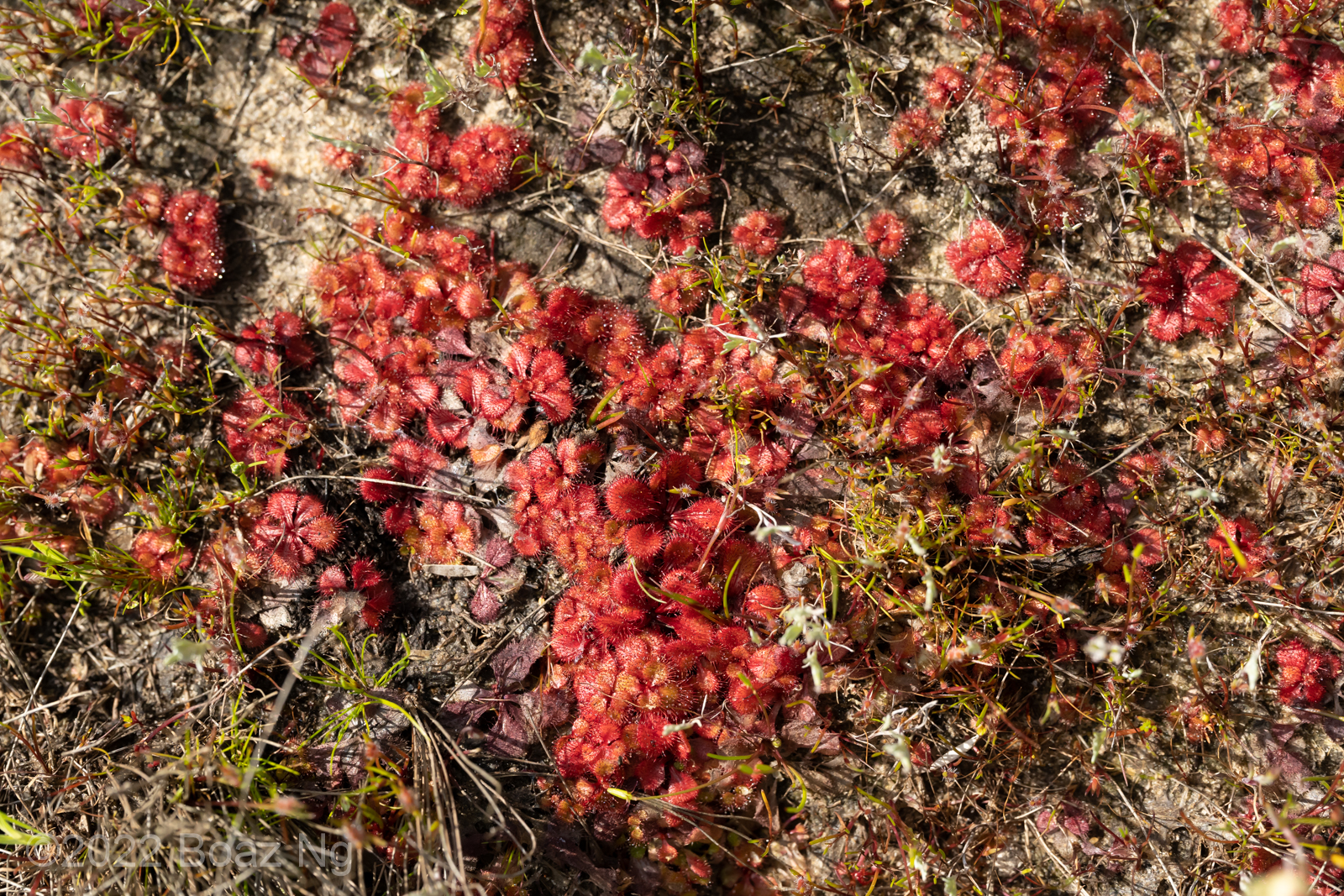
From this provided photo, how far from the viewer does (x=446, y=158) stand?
3.51 metres

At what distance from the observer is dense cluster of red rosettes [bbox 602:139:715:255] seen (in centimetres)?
340

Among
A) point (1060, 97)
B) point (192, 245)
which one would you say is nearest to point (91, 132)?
point (192, 245)

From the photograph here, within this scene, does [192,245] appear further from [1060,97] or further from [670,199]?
[1060,97]

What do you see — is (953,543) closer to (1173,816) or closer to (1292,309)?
(1173,816)

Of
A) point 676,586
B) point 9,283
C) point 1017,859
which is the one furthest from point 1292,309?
point 9,283

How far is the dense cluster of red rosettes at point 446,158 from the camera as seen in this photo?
347 centimetres

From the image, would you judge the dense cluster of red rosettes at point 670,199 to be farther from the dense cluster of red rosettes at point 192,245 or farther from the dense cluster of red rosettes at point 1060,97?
the dense cluster of red rosettes at point 192,245

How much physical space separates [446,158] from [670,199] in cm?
97

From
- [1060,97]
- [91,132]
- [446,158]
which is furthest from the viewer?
[91,132]

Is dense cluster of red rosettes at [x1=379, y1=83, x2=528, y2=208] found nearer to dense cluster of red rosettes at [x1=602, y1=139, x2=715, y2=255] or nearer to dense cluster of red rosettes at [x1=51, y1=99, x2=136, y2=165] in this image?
dense cluster of red rosettes at [x1=602, y1=139, x2=715, y2=255]

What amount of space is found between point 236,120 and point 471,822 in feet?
10.3

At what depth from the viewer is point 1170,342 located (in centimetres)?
333

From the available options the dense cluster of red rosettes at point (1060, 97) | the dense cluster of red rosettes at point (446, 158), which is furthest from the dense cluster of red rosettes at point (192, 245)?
the dense cluster of red rosettes at point (1060, 97)

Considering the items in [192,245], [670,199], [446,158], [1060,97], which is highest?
[1060,97]
